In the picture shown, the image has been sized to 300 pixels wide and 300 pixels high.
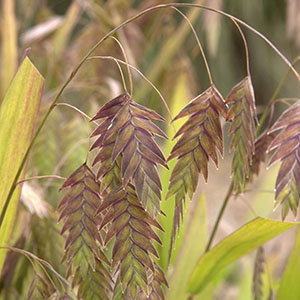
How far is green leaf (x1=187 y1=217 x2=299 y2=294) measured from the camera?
533 millimetres

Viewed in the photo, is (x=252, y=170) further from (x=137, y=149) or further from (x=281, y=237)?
(x=281, y=237)

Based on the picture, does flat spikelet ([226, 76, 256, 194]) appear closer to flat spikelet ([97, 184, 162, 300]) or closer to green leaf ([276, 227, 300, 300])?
flat spikelet ([97, 184, 162, 300])

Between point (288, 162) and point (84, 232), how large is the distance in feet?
0.48

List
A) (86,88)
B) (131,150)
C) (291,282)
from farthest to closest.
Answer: (86,88), (291,282), (131,150)

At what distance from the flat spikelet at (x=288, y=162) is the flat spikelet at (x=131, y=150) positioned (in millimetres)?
82

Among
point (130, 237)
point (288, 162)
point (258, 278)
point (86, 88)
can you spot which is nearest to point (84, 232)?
point (130, 237)

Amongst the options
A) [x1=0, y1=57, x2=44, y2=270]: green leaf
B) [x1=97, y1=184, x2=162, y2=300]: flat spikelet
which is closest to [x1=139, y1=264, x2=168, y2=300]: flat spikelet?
[x1=97, y1=184, x2=162, y2=300]: flat spikelet

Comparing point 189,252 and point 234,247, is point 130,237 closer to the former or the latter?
point 234,247

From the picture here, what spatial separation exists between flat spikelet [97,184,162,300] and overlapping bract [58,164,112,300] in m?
0.02

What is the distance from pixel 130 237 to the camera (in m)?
0.42

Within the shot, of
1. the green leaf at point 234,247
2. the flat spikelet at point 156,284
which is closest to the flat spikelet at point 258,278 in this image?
the green leaf at point 234,247

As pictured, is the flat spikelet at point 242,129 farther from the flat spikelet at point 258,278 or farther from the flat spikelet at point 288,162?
the flat spikelet at point 258,278

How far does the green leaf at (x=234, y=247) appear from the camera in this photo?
0.53m

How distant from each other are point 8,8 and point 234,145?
2.16ft
